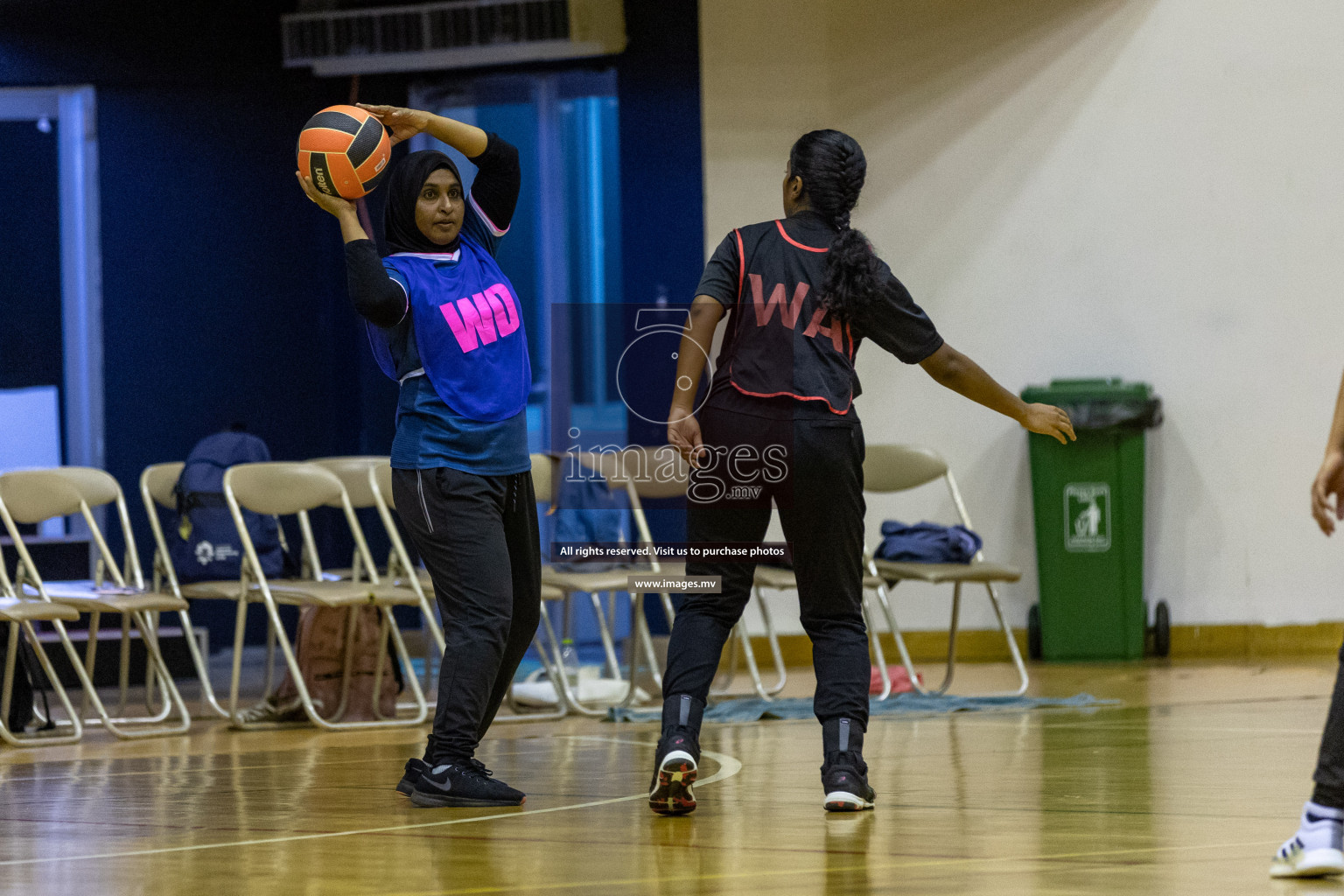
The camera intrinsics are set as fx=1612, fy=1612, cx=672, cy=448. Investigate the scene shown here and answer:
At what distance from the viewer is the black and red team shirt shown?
3.31 meters

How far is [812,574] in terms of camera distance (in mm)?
3350

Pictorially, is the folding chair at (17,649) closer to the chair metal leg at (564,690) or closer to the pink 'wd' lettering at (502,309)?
the chair metal leg at (564,690)

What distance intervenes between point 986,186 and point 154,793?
210 inches

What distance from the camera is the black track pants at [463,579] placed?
11.3ft

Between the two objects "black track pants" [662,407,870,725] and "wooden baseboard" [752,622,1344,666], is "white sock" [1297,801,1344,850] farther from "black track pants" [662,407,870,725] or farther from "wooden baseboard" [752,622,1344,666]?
"wooden baseboard" [752,622,1344,666]

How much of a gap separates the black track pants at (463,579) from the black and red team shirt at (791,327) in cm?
57

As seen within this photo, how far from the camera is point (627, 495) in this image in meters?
6.38

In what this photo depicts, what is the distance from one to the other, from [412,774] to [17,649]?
2.66 metres

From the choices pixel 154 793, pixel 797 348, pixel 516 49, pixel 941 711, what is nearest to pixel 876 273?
pixel 797 348

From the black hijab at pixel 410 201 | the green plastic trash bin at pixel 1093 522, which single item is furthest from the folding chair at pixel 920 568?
the black hijab at pixel 410 201

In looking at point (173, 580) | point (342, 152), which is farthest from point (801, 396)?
point (173, 580)

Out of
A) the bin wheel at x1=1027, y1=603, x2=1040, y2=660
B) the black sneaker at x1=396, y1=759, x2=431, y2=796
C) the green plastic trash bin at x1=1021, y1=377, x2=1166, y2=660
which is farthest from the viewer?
the bin wheel at x1=1027, y1=603, x2=1040, y2=660

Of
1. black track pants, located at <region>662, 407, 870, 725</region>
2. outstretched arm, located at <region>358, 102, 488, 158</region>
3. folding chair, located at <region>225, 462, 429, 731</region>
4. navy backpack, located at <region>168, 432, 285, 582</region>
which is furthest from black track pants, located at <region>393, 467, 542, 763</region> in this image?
navy backpack, located at <region>168, 432, 285, 582</region>

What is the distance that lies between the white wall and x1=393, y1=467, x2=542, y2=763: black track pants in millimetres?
4647
